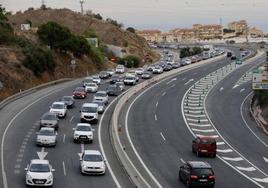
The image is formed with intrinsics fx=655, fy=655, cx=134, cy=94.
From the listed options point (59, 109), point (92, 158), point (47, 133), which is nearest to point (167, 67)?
point (59, 109)

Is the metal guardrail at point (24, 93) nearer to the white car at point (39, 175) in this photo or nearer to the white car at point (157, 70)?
the white car at point (157, 70)

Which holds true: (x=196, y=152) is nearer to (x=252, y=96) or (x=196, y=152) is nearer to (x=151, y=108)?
(x=151, y=108)

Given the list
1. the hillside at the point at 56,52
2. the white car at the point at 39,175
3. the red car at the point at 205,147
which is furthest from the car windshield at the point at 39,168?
the hillside at the point at 56,52

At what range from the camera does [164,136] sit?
46844mm

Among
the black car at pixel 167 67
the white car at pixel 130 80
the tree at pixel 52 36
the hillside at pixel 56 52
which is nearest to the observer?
the hillside at pixel 56 52

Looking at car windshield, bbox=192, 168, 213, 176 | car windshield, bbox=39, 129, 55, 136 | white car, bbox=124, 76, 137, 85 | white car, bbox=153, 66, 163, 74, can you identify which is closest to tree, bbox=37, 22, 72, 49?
white car, bbox=153, 66, 163, 74

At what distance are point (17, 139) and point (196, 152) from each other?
37.2ft

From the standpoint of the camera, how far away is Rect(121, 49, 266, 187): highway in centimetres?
3416

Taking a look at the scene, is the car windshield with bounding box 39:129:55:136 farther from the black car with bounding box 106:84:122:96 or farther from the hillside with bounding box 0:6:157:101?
the black car with bounding box 106:84:122:96

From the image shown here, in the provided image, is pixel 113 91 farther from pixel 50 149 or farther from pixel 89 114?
pixel 50 149

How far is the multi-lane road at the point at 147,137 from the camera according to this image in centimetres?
3288

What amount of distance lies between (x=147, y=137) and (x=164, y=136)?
58.8 inches

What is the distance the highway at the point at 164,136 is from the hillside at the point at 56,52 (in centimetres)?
1417

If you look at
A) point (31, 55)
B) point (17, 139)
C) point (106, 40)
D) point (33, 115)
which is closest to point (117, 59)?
point (106, 40)
